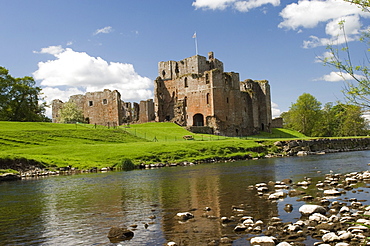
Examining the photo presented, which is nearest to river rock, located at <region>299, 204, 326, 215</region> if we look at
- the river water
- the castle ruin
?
the river water

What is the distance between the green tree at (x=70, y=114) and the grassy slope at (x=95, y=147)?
21.8 meters

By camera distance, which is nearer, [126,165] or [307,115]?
[126,165]

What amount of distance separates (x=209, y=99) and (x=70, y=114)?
33.1 m

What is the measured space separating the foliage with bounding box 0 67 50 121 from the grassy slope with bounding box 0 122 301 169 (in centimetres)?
1523

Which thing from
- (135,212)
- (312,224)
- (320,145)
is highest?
(320,145)

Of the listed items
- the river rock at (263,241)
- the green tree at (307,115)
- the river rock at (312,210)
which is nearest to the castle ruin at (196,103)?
the green tree at (307,115)

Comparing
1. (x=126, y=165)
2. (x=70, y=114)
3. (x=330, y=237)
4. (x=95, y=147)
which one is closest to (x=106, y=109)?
(x=70, y=114)

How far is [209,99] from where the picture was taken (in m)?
74.4

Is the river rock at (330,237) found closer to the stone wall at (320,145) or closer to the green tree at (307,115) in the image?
the stone wall at (320,145)

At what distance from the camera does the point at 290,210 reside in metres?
11.7

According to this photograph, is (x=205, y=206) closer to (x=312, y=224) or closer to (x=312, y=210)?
(x=312, y=210)

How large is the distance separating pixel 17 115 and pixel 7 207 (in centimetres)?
6099

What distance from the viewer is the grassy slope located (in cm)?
3594

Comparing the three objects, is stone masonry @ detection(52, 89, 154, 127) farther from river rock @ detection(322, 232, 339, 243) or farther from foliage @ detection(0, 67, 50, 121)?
river rock @ detection(322, 232, 339, 243)
